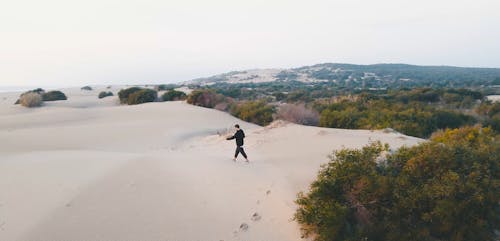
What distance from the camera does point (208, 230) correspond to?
17.3 feet

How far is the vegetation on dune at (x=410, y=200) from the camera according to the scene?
4.52 m

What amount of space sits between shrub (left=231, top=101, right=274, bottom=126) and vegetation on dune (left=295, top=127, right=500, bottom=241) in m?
15.5

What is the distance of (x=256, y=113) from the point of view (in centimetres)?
2186

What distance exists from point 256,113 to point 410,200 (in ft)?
56.9

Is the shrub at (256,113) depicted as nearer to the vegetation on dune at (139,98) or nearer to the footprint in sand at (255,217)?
the vegetation on dune at (139,98)

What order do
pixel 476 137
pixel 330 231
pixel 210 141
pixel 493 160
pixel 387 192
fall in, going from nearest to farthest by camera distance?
pixel 330 231 → pixel 387 192 → pixel 493 160 → pixel 476 137 → pixel 210 141

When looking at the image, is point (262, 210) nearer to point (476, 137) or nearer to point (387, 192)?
point (387, 192)

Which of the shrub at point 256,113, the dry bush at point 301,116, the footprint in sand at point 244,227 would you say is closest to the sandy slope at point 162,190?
the footprint in sand at point 244,227

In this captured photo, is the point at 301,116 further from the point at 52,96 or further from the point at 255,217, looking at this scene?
the point at 52,96

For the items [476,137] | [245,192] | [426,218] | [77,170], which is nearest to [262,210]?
[245,192]

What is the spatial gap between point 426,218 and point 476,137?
642 cm

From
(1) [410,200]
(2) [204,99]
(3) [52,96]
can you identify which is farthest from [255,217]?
(3) [52,96]

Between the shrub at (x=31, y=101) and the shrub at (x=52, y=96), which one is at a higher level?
the shrub at (x=31, y=101)

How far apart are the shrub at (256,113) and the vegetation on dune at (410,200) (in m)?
15.5
